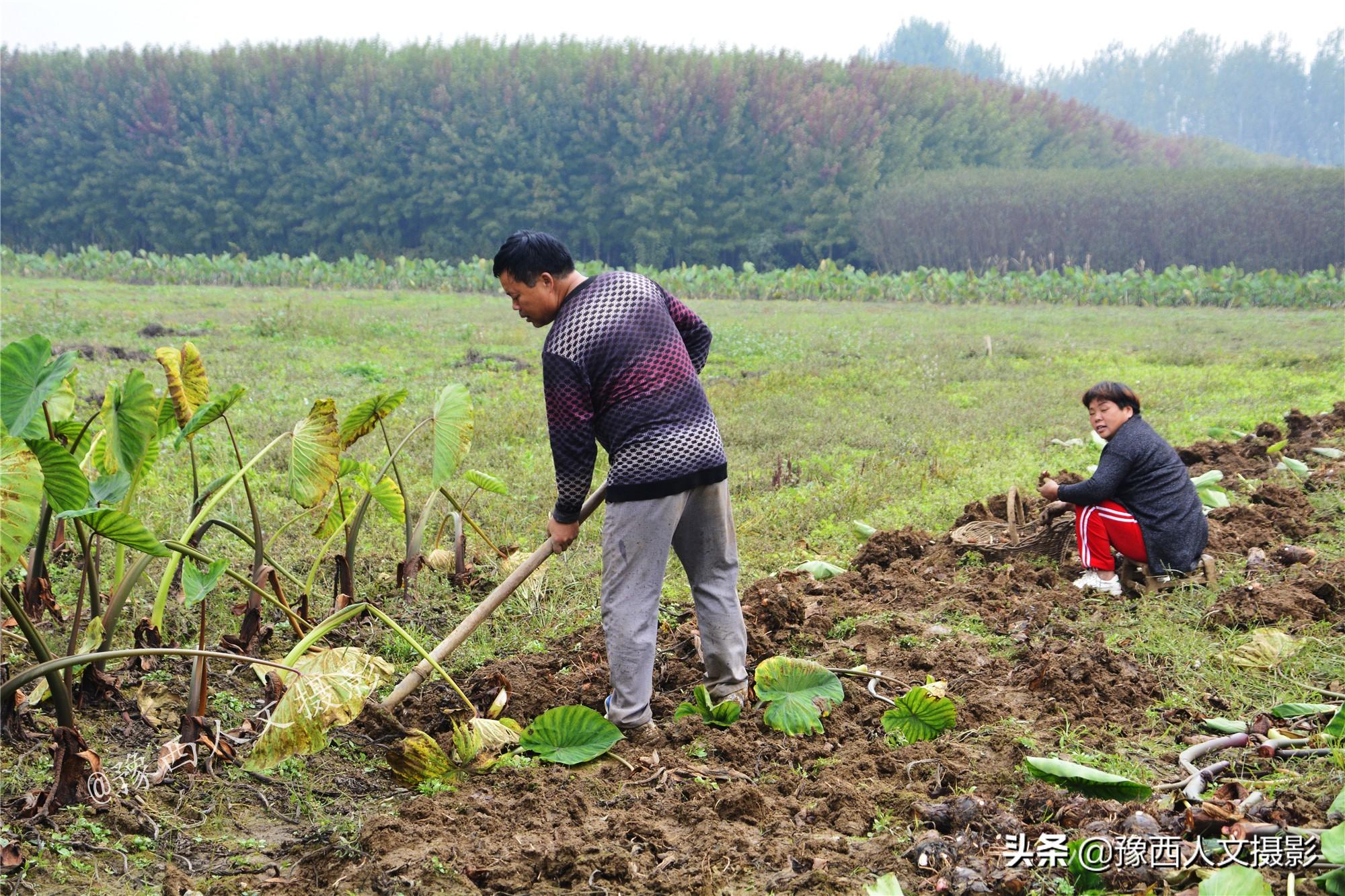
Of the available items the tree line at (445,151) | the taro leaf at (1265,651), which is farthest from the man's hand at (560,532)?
the tree line at (445,151)

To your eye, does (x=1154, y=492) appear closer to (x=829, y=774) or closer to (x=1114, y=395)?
(x=1114, y=395)

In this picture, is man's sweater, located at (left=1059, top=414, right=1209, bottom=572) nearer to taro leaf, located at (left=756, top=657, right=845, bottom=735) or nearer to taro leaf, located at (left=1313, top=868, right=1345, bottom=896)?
taro leaf, located at (left=756, top=657, right=845, bottom=735)

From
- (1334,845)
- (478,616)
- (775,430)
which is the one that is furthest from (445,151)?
(1334,845)

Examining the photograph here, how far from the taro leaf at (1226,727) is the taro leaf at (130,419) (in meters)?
3.26

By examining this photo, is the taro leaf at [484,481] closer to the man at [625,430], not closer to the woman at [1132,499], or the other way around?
the man at [625,430]

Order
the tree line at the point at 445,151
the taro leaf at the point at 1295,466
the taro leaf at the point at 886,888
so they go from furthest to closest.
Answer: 1. the tree line at the point at 445,151
2. the taro leaf at the point at 1295,466
3. the taro leaf at the point at 886,888

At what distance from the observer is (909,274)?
24.0 m

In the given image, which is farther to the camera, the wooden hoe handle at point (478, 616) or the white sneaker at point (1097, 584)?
the white sneaker at point (1097, 584)

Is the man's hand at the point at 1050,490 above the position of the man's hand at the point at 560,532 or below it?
below

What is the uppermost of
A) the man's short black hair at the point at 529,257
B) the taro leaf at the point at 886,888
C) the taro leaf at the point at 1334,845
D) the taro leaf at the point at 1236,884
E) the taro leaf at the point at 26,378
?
the man's short black hair at the point at 529,257

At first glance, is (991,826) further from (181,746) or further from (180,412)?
(180,412)

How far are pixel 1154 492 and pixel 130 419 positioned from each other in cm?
401

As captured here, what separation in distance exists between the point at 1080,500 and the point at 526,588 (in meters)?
2.52

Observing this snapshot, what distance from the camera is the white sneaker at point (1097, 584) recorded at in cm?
473
